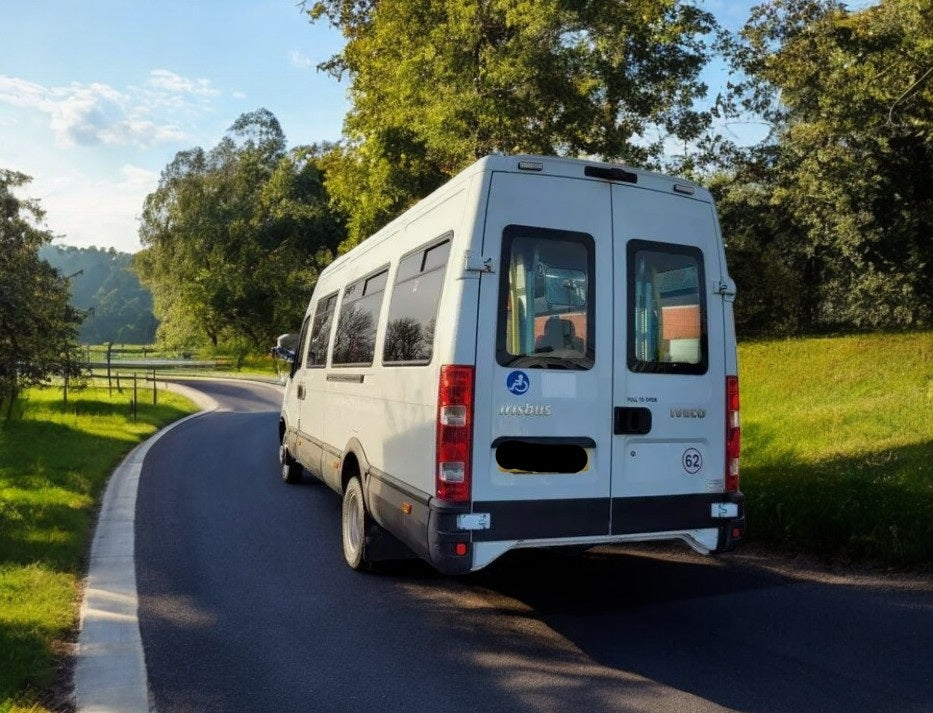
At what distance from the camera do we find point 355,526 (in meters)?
6.78

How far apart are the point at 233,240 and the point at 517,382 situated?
51938mm

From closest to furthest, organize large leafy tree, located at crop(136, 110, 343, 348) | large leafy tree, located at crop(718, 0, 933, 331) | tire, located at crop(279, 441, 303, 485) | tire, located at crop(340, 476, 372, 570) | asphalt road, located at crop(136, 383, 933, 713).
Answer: asphalt road, located at crop(136, 383, 933, 713), tire, located at crop(340, 476, 372, 570), tire, located at crop(279, 441, 303, 485), large leafy tree, located at crop(718, 0, 933, 331), large leafy tree, located at crop(136, 110, 343, 348)

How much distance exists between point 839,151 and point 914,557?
13.5 m

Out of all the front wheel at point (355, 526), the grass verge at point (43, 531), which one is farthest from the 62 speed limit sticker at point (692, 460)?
the grass verge at point (43, 531)

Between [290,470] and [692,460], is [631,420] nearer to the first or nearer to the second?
[692,460]

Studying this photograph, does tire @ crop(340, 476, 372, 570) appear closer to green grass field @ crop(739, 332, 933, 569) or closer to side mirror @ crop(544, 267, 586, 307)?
side mirror @ crop(544, 267, 586, 307)

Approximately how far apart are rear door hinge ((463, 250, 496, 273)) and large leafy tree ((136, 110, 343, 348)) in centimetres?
4763

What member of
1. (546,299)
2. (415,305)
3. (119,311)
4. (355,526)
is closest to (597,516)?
(546,299)

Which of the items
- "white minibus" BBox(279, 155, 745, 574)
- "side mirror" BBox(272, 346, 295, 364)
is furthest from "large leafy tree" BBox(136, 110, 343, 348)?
"white minibus" BBox(279, 155, 745, 574)

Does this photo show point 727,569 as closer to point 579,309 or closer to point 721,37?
point 579,309

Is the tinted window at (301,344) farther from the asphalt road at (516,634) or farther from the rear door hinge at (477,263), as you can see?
the rear door hinge at (477,263)

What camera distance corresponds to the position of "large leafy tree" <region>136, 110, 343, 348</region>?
53.0m

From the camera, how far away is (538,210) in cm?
517

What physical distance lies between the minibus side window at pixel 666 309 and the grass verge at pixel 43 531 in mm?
3885
